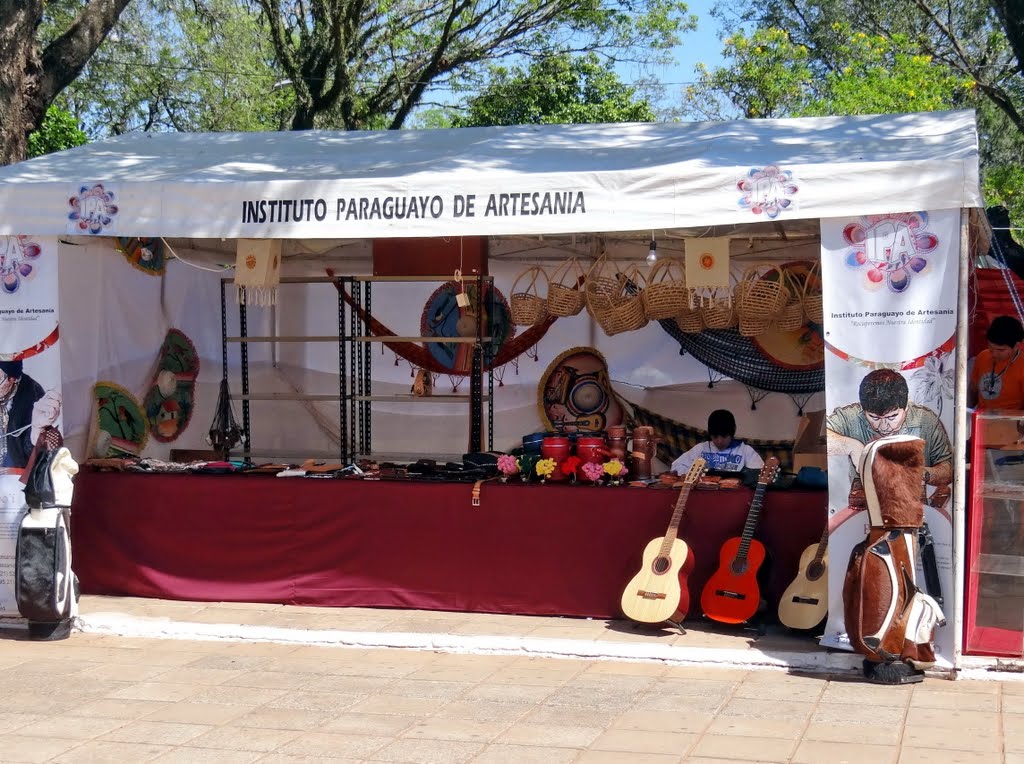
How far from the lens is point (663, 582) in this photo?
6.25 m

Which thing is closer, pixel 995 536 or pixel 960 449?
pixel 960 449

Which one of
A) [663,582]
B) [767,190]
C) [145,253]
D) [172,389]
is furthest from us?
[172,389]

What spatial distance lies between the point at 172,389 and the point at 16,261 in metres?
2.02

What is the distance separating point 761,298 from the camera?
7.30 meters

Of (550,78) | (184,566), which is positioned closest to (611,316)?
(184,566)

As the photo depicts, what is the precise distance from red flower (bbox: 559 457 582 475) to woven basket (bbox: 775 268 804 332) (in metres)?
1.67

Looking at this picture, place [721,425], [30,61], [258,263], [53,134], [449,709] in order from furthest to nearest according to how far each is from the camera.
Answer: [53,134] → [30,61] → [258,263] → [721,425] → [449,709]

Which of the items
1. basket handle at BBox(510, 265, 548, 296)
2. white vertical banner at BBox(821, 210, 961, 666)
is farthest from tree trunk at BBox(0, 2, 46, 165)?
white vertical banner at BBox(821, 210, 961, 666)

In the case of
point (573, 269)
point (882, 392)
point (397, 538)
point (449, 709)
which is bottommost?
point (449, 709)

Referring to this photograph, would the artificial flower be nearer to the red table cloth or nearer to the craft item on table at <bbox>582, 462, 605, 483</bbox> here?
the red table cloth

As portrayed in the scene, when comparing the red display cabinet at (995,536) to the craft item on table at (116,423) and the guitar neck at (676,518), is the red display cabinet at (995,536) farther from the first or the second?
the craft item on table at (116,423)

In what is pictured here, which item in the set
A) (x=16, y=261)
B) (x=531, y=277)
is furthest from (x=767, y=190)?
(x=16, y=261)

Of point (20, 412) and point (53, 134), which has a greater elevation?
point (53, 134)

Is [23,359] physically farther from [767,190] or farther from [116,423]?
[767,190]
